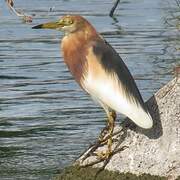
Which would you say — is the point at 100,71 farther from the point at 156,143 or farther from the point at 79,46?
the point at 156,143

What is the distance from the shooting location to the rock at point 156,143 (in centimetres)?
781

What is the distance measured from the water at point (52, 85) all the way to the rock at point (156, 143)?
1.38 meters

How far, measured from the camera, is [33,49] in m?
19.3

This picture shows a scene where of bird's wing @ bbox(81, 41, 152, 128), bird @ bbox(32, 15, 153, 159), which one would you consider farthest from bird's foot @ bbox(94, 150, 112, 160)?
bird's wing @ bbox(81, 41, 152, 128)

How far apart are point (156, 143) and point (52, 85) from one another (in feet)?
23.2

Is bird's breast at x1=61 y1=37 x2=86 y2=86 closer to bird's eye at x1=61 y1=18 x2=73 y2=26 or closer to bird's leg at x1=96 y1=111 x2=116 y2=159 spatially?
bird's eye at x1=61 y1=18 x2=73 y2=26

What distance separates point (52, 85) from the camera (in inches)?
585

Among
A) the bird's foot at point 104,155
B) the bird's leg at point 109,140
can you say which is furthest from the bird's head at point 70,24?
the bird's foot at point 104,155

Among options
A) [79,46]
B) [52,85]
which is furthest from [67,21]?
[52,85]

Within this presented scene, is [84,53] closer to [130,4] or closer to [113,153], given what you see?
[113,153]

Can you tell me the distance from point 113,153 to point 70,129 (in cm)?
345

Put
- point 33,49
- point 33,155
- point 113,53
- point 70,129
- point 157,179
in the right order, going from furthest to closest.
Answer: point 33,49
point 70,129
point 33,155
point 113,53
point 157,179

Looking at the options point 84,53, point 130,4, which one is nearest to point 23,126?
point 84,53

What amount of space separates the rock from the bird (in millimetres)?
132
